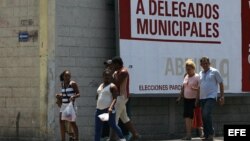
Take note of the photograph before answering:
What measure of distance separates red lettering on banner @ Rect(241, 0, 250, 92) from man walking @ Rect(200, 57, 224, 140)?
3177 mm

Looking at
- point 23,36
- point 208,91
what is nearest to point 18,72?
point 23,36

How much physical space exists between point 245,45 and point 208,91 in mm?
3587

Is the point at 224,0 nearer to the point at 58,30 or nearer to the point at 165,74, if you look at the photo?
the point at 165,74

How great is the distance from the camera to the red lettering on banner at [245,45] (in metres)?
17.4

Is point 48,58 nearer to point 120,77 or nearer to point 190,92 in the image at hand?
point 120,77

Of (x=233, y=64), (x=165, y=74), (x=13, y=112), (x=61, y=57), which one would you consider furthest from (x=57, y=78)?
(x=233, y=64)

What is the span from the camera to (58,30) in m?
14.7

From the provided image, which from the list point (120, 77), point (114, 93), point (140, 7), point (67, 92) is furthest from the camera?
point (140, 7)

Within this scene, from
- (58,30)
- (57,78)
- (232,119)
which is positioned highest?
(58,30)

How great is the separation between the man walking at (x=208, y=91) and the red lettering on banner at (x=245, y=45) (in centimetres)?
318

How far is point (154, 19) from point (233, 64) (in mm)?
2715

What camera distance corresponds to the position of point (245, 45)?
57.1 feet

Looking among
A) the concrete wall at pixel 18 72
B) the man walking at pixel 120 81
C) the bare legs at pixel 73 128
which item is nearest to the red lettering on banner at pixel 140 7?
the concrete wall at pixel 18 72

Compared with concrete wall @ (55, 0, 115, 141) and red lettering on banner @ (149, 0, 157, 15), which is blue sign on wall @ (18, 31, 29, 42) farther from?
red lettering on banner @ (149, 0, 157, 15)
